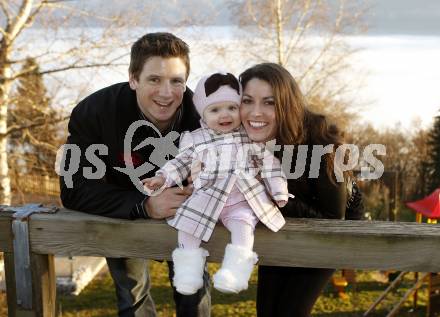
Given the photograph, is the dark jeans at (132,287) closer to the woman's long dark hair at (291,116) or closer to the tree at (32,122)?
the woman's long dark hair at (291,116)

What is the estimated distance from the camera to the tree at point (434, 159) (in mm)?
19688

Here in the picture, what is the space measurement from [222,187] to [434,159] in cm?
2036

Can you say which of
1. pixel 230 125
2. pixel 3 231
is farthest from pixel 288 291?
pixel 3 231

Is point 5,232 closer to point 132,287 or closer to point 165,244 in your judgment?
point 165,244

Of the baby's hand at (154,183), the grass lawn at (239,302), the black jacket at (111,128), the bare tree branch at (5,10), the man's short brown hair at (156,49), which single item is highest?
the bare tree branch at (5,10)

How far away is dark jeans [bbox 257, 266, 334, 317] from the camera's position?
2361 millimetres

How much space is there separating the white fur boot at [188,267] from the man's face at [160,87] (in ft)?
2.68

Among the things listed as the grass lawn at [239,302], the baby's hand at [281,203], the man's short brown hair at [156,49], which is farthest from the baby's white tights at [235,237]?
the grass lawn at [239,302]

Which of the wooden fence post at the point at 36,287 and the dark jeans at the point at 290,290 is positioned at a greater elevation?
the wooden fence post at the point at 36,287

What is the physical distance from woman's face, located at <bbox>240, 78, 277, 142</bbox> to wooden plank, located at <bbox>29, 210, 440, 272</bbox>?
442 mm

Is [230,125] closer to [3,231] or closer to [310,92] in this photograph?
[3,231]

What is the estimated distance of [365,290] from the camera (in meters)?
10.9

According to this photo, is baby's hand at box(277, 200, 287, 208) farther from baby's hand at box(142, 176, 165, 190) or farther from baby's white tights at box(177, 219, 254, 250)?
baby's hand at box(142, 176, 165, 190)

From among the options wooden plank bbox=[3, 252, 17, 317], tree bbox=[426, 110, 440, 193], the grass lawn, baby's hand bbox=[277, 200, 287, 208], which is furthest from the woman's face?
tree bbox=[426, 110, 440, 193]
